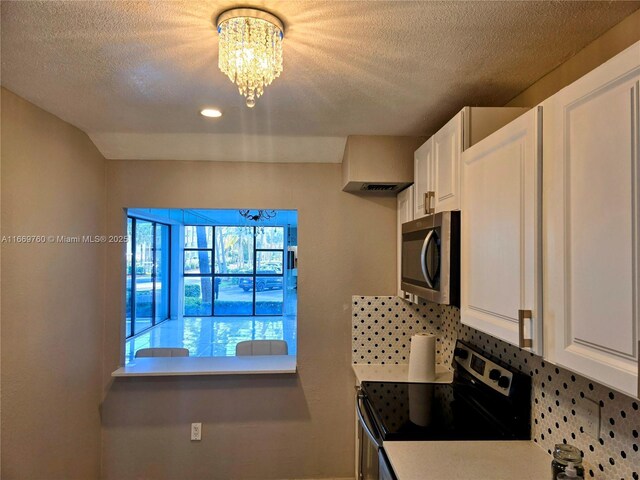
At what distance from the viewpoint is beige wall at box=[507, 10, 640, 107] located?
1218mm

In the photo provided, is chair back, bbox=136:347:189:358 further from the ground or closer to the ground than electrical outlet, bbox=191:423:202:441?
further from the ground

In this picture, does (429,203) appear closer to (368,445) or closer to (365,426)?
(365,426)

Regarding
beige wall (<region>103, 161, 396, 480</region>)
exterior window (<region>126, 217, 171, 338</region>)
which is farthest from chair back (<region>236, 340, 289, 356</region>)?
exterior window (<region>126, 217, 171, 338</region>)

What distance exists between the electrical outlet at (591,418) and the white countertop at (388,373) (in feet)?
3.22

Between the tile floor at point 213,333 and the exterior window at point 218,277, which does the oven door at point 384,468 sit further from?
the exterior window at point 218,277

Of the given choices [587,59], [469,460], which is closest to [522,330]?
[469,460]

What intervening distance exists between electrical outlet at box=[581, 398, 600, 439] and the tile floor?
4.27 m

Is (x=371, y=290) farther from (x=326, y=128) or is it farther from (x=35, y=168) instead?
(x=35, y=168)

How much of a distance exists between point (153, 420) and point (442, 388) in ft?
6.53

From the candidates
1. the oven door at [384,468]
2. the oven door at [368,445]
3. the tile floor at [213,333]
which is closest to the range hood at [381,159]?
the oven door at [368,445]

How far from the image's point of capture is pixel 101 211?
8.87 ft

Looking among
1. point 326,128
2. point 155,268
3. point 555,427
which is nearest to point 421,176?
point 326,128

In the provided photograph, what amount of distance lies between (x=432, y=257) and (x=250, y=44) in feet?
3.80

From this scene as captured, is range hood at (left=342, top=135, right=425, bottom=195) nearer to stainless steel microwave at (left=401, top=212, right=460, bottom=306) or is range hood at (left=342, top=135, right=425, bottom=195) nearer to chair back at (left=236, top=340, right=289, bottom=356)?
stainless steel microwave at (left=401, top=212, right=460, bottom=306)
